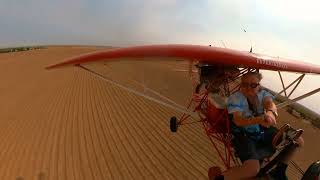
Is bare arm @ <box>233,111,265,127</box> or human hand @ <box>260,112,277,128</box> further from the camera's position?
bare arm @ <box>233,111,265,127</box>

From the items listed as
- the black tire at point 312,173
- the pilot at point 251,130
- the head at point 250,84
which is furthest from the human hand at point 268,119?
the black tire at point 312,173

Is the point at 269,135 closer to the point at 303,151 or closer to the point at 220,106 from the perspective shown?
the point at 220,106

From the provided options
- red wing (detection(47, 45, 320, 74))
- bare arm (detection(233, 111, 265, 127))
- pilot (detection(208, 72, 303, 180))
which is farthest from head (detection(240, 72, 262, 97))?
red wing (detection(47, 45, 320, 74))

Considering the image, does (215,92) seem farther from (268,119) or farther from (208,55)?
(268,119)

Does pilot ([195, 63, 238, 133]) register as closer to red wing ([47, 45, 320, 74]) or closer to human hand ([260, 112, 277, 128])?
red wing ([47, 45, 320, 74])

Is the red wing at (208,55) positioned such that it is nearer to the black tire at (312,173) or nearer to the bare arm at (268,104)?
the bare arm at (268,104)

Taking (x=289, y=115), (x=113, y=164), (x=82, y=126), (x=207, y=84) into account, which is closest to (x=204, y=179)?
(x=113, y=164)

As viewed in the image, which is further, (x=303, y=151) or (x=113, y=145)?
(x=303, y=151)

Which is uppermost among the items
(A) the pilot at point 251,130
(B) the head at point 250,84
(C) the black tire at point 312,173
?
(B) the head at point 250,84
